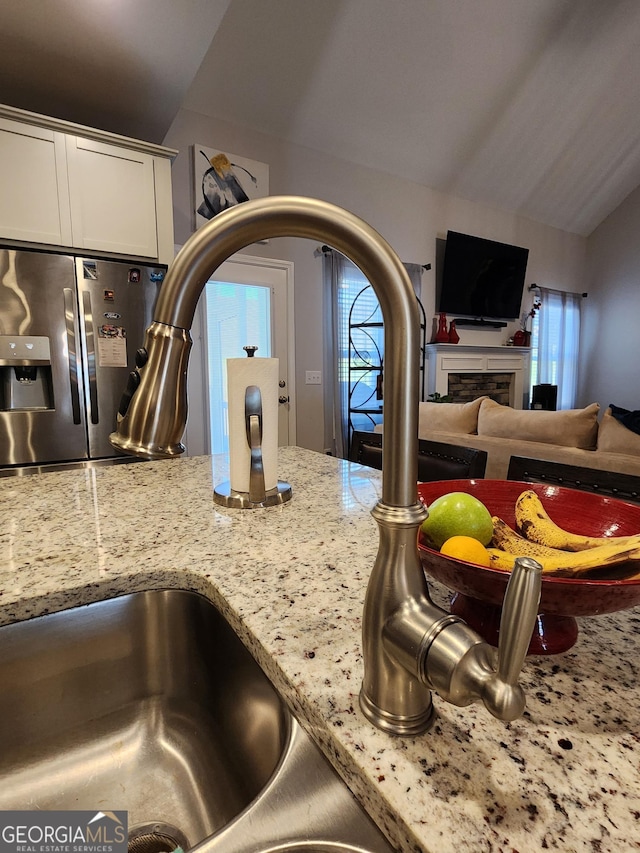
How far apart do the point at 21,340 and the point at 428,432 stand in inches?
87.3

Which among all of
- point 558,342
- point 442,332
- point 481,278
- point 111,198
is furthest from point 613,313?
point 111,198

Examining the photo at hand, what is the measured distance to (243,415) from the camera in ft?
3.19

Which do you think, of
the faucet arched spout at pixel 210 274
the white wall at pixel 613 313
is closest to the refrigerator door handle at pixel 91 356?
the faucet arched spout at pixel 210 274

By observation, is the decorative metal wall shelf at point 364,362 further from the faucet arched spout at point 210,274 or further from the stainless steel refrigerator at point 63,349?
the faucet arched spout at point 210,274

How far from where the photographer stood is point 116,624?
66 centimetres

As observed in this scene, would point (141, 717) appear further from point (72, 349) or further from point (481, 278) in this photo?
point (481, 278)

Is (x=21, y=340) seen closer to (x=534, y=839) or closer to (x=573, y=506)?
(x=573, y=506)

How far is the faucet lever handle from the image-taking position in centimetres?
26

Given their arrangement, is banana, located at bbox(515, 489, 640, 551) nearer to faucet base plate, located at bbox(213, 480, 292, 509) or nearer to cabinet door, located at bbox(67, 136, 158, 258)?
faucet base plate, located at bbox(213, 480, 292, 509)

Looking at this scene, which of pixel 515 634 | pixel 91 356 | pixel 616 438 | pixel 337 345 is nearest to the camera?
pixel 515 634

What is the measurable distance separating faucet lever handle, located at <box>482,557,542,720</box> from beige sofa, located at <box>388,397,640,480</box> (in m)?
1.78

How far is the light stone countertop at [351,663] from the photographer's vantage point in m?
0.30

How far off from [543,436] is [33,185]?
2.80 metres

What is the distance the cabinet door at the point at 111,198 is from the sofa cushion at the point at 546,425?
2114mm
